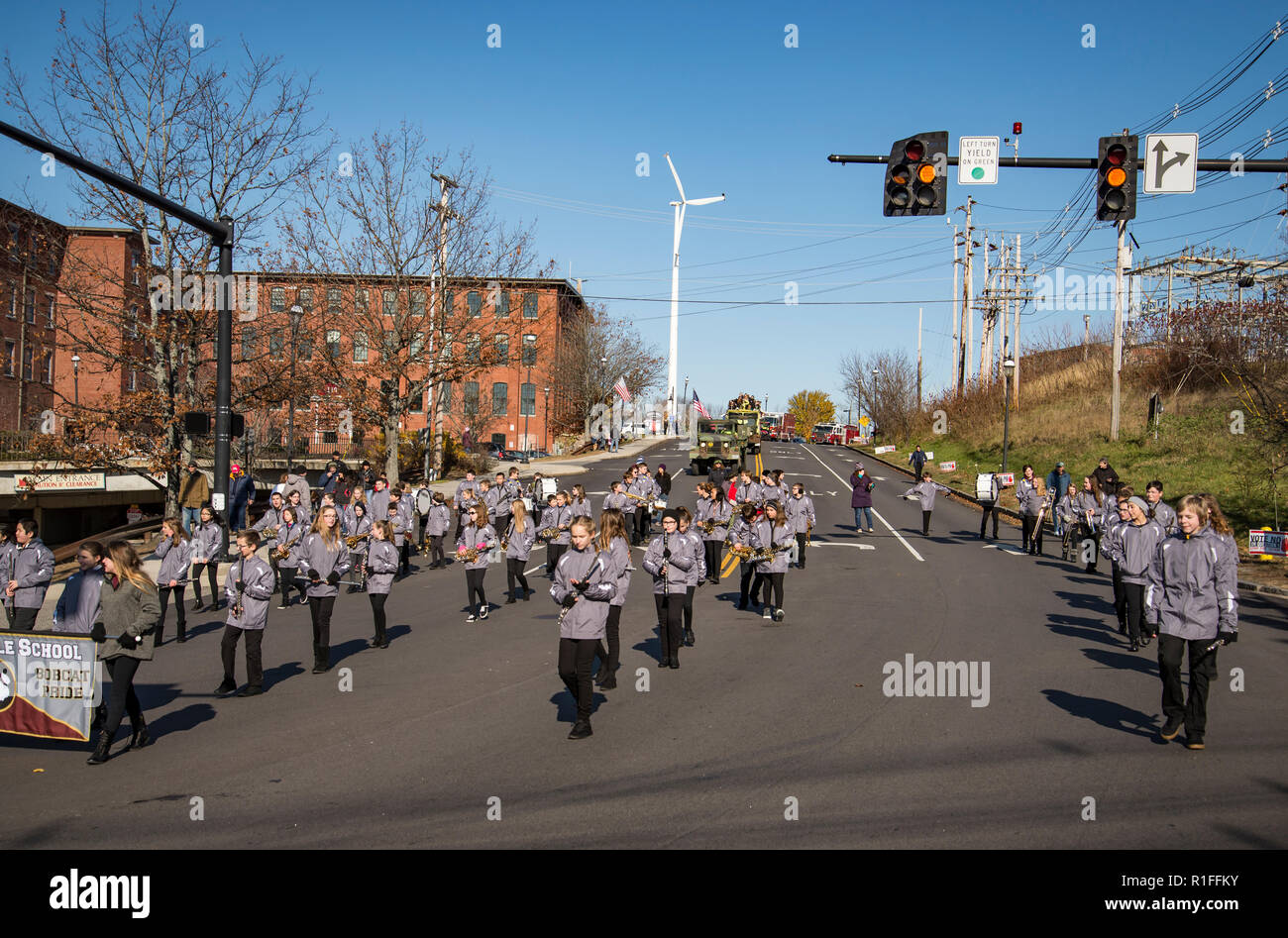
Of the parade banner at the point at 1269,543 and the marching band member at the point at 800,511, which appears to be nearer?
the marching band member at the point at 800,511

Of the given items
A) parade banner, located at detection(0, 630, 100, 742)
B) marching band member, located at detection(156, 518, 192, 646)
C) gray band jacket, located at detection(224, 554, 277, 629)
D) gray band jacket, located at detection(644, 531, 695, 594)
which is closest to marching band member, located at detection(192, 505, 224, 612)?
marching band member, located at detection(156, 518, 192, 646)

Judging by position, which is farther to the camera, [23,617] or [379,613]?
[379,613]

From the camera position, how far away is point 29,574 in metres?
10.4

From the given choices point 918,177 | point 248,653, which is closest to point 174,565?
point 248,653

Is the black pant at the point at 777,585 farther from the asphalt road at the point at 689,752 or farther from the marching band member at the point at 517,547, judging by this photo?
the marching band member at the point at 517,547

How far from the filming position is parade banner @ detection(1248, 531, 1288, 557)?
19.2 meters

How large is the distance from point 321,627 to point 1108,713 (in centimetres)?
826

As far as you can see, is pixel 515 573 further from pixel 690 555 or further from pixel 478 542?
pixel 690 555

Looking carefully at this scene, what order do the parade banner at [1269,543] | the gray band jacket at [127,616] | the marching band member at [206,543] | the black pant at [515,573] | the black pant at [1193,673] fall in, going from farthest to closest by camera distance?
1. the parade banner at [1269,543]
2. the black pant at [515,573]
3. the marching band member at [206,543]
4. the black pant at [1193,673]
5. the gray band jacket at [127,616]

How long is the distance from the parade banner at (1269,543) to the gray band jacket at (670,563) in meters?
14.2

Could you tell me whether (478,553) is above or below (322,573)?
below

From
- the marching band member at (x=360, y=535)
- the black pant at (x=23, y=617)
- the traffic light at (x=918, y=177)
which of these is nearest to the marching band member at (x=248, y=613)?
the black pant at (x=23, y=617)

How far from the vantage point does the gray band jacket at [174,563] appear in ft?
40.0
